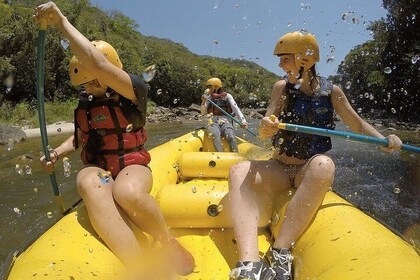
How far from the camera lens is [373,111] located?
24188 mm

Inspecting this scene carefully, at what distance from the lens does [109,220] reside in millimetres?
2119

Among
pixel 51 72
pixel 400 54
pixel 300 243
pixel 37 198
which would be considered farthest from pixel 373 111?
pixel 300 243

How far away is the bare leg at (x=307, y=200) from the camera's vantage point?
86.2 inches

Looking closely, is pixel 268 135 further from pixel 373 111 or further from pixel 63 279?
pixel 373 111

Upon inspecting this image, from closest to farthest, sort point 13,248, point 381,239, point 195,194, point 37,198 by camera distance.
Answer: point 381,239
point 195,194
point 13,248
point 37,198

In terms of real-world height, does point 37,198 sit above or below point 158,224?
below

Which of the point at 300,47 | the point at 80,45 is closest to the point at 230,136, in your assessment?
the point at 300,47

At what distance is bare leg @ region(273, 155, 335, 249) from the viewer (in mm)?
2189

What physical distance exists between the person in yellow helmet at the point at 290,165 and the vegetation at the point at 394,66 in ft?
60.1

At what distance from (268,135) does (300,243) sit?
2.07 ft

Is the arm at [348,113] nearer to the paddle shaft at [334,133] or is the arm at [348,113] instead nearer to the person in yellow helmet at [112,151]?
the paddle shaft at [334,133]

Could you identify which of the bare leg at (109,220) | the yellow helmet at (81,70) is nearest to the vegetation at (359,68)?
the yellow helmet at (81,70)

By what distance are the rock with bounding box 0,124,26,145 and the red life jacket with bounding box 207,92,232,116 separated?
8232 millimetres

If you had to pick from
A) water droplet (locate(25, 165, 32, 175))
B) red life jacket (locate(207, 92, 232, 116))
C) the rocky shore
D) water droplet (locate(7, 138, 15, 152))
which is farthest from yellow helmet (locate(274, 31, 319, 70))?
water droplet (locate(7, 138, 15, 152))
